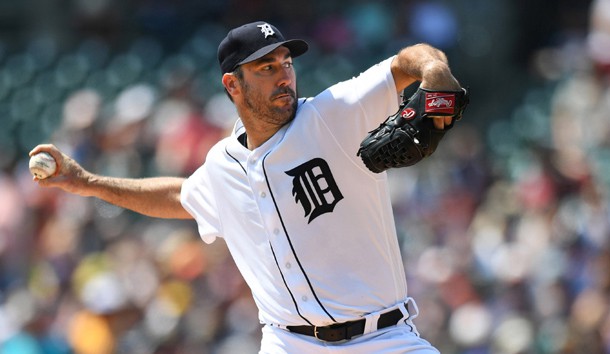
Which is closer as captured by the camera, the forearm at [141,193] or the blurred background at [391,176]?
the forearm at [141,193]

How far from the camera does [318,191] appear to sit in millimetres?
4082

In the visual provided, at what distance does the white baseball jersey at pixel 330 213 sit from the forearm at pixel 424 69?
8 cm

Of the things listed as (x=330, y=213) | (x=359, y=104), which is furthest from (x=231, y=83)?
(x=330, y=213)

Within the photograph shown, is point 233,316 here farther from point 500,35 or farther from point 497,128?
point 500,35

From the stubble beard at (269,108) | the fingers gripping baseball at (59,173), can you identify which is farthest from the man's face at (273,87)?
the fingers gripping baseball at (59,173)

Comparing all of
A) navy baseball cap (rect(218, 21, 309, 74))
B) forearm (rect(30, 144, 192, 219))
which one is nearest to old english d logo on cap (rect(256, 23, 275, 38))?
navy baseball cap (rect(218, 21, 309, 74))

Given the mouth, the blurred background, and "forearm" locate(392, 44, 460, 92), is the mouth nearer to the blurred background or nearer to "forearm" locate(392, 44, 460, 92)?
"forearm" locate(392, 44, 460, 92)

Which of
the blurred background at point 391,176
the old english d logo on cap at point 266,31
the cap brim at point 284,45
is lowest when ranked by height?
the blurred background at point 391,176

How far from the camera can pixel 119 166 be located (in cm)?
949

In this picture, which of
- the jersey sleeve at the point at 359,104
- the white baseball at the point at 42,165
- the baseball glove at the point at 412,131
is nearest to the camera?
the baseball glove at the point at 412,131

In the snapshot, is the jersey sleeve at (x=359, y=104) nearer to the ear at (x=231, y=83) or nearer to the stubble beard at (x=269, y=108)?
the stubble beard at (x=269, y=108)

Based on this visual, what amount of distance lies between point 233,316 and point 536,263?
2.23 m

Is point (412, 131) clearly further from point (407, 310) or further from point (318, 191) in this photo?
point (407, 310)

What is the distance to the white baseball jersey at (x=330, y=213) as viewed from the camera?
4.07m
